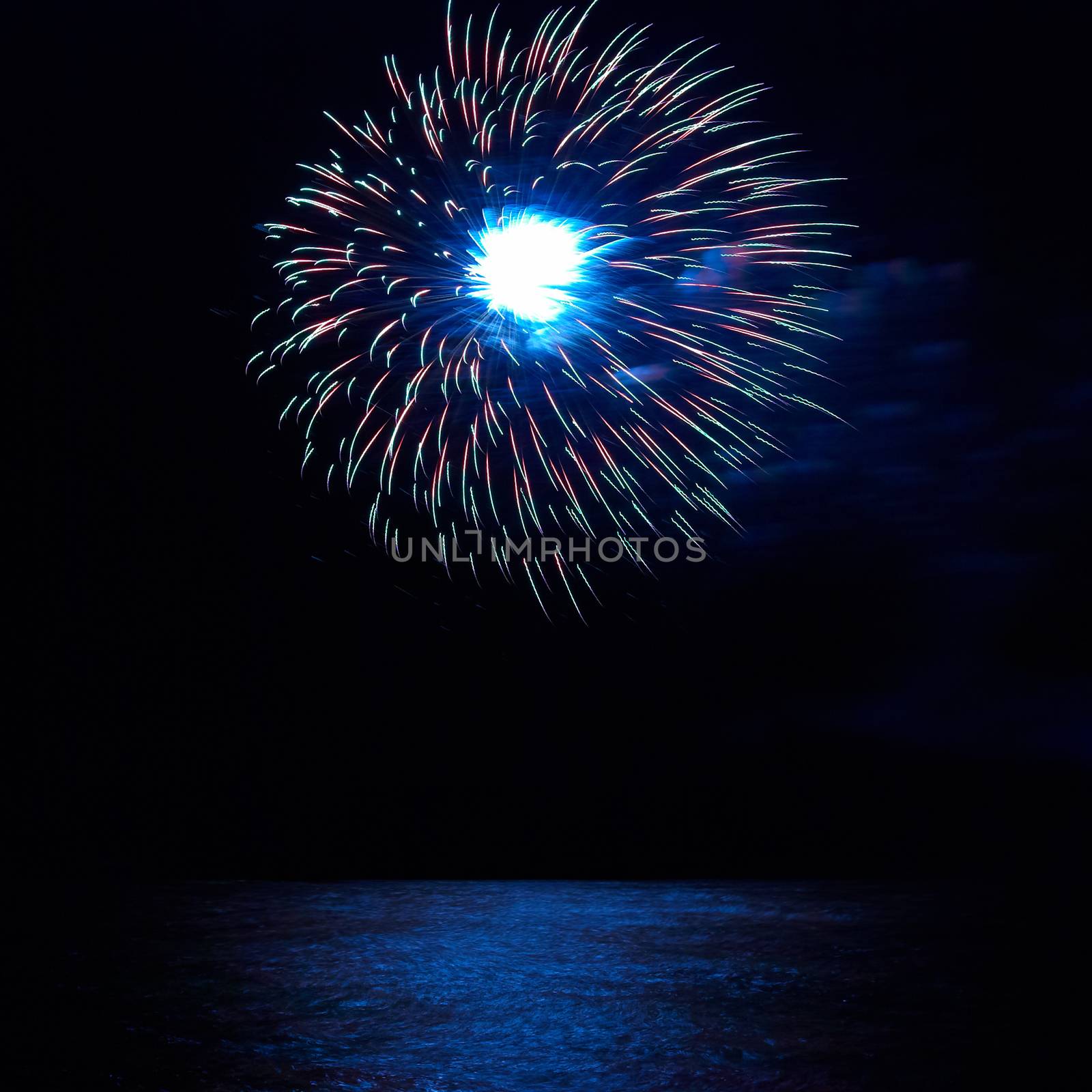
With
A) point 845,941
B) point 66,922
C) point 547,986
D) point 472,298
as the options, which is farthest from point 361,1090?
point 472,298

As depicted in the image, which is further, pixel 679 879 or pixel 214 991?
pixel 679 879

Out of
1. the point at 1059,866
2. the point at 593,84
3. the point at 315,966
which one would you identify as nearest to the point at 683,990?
the point at 315,966

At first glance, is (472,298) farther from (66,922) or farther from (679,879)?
(66,922)

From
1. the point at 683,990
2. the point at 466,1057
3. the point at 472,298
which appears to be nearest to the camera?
the point at 466,1057

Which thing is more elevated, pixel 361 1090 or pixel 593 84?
pixel 593 84

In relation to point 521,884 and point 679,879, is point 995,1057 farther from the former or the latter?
point 521,884

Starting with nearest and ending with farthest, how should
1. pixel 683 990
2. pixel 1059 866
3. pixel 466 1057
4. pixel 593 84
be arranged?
1. pixel 466 1057
2. pixel 683 990
3. pixel 1059 866
4. pixel 593 84

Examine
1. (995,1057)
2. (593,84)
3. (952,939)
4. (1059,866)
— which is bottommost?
(995,1057)
